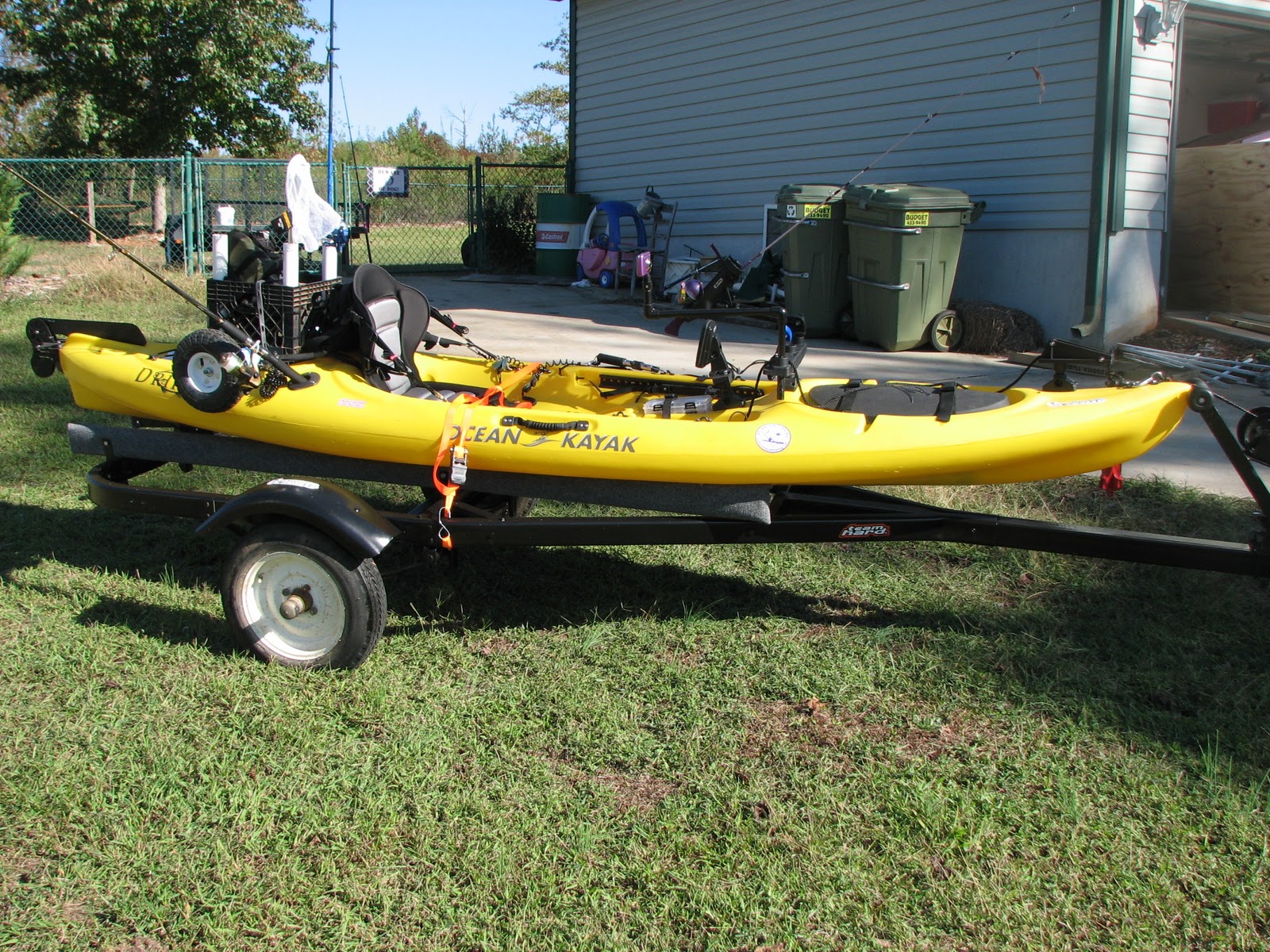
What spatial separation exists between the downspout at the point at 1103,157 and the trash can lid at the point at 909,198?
1.05 m

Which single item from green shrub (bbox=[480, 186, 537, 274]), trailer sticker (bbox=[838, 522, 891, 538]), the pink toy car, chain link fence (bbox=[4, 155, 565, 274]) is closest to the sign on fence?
chain link fence (bbox=[4, 155, 565, 274])

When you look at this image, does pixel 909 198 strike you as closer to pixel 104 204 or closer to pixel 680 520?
pixel 680 520

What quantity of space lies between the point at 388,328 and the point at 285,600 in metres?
1.23

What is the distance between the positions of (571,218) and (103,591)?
12816 mm

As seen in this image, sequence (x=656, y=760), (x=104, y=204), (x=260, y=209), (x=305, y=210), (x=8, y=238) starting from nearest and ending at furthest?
(x=656, y=760), (x=305, y=210), (x=8, y=238), (x=260, y=209), (x=104, y=204)

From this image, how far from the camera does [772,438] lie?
136 inches

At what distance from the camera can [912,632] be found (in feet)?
12.4

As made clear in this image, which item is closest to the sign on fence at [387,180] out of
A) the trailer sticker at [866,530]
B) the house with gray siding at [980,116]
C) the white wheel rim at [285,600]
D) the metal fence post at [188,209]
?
the metal fence post at [188,209]

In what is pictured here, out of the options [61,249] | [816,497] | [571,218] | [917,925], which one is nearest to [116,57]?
[61,249]

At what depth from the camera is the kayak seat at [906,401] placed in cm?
351

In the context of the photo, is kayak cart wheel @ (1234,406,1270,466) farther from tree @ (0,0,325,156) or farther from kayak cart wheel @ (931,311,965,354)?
tree @ (0,0,325,156)

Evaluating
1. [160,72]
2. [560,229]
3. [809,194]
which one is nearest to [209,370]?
[809,194]

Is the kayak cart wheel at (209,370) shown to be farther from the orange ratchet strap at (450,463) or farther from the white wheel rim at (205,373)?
the orange ratchet strap at (450,463)

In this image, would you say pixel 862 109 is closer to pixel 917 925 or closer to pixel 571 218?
pixel 571 218
